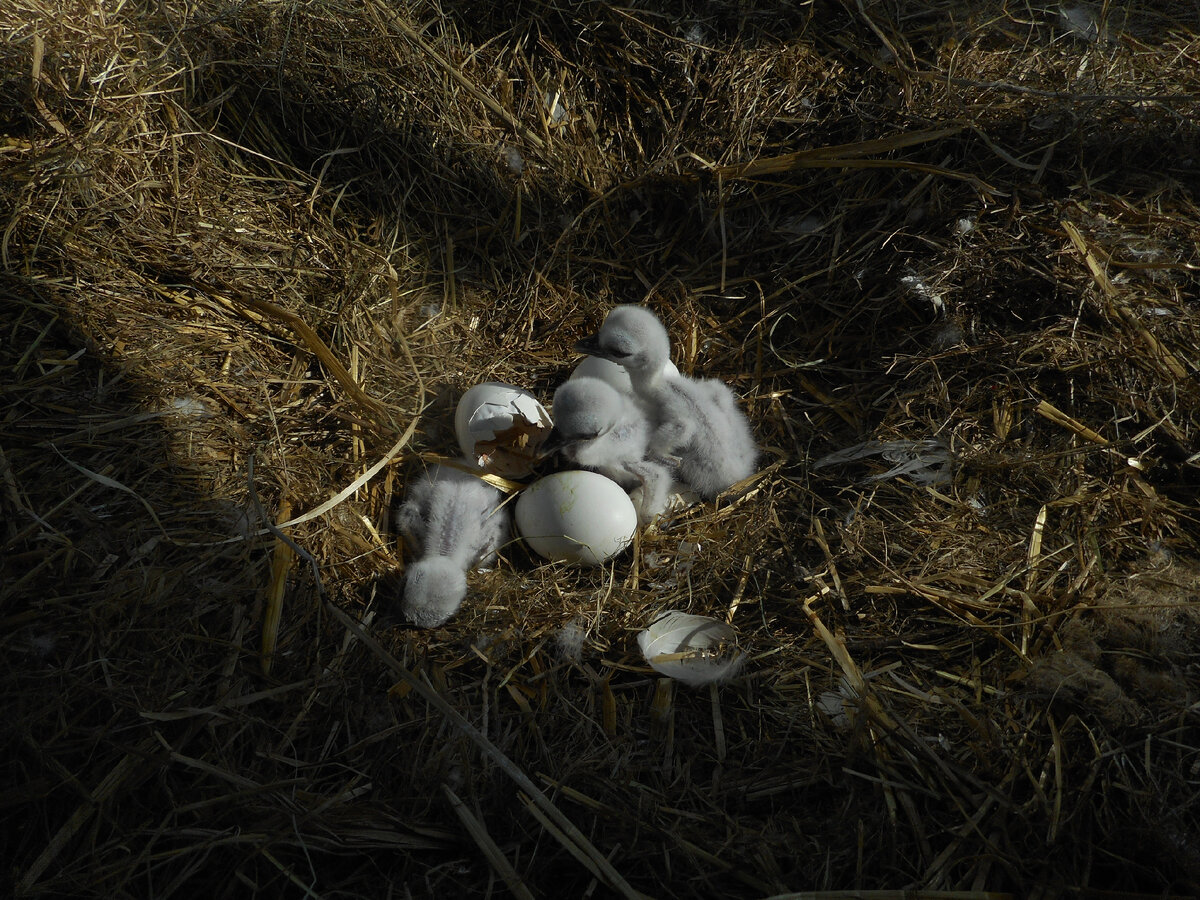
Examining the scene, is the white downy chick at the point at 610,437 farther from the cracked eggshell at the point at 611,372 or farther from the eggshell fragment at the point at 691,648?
the eggshell fragment at the point at 691,648

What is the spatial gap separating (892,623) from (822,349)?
29.5 inches

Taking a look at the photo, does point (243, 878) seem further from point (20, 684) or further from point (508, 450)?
point (508, 450)

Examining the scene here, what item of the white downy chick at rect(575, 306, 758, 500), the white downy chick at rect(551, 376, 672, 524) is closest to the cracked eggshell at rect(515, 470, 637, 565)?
the white downy chick at rect(551, 376, 672, 524)

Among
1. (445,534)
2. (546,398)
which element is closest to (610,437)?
(546,398)

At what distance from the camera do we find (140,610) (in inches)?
49.4

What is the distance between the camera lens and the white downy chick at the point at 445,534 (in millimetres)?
1436

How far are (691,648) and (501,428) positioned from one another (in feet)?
2.02

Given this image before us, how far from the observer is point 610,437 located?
1.65 meters

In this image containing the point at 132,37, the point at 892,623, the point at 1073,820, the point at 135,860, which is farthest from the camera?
the point at 132,37

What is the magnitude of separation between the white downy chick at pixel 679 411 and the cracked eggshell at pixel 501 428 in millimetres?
192

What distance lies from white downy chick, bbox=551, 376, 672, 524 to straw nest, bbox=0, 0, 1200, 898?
0.39 feet

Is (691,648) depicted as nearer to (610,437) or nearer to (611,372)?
(610,437)

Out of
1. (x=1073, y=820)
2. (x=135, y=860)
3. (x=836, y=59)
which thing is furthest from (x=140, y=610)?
(x=836, y=59)

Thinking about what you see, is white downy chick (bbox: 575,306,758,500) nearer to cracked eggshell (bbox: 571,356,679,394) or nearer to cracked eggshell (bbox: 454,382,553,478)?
cracked eggshell (bbox: 571,356,679,394)
